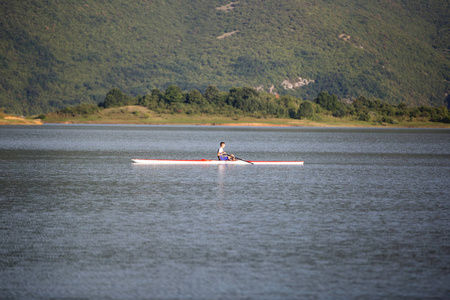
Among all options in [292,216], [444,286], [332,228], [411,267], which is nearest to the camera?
[444,286]

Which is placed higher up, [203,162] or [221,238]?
[203,162]

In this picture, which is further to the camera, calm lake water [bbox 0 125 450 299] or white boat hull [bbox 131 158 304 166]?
white boat hull [bbox 131 158 304 166]

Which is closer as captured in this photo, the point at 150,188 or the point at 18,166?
the point at 150,188

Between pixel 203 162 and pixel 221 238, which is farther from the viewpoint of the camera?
pixel 203 162

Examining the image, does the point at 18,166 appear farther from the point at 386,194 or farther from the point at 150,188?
the point at 386,194

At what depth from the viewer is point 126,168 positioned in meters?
52.2

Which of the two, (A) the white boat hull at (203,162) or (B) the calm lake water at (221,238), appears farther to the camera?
(A) the white boat hull at (203,162)

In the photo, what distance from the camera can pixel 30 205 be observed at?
30.2 m

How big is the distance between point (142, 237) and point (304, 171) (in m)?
30.6

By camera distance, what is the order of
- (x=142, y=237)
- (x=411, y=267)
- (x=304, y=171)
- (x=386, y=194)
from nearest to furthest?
(x=411, y=267), (x=142, y=237), (x=386, y=194), (x=304, y=171)

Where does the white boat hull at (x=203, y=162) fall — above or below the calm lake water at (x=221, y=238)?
above

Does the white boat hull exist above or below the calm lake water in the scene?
above

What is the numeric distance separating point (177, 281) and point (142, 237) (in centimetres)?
572

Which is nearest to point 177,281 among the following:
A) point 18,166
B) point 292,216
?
point 292,216
